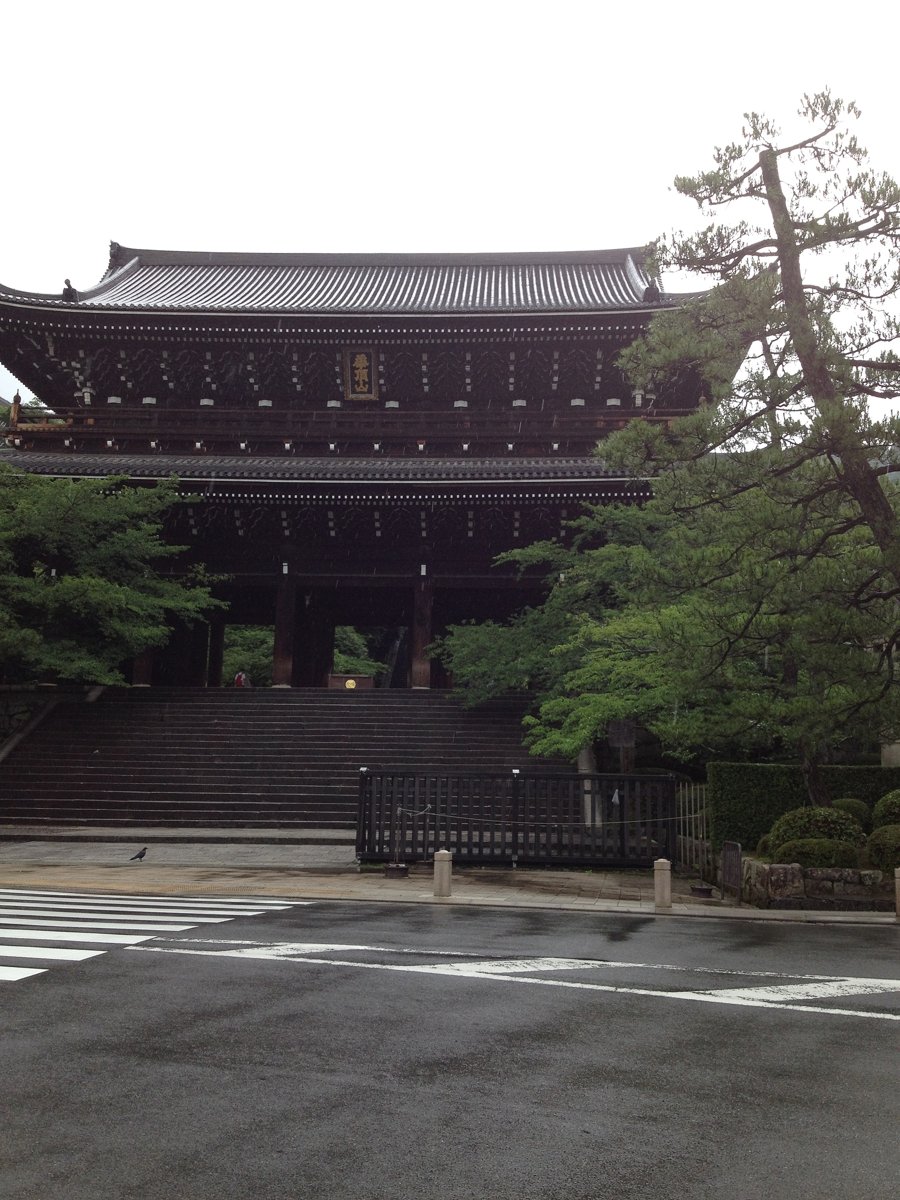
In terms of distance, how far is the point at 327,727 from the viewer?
23.2 meters

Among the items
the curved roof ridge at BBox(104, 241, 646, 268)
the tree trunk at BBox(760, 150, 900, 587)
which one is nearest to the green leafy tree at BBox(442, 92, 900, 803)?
the tree trunk at BBox(760, 150, 900, 587)

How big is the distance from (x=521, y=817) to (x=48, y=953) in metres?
9.47

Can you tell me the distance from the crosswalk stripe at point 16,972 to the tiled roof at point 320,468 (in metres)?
18.8

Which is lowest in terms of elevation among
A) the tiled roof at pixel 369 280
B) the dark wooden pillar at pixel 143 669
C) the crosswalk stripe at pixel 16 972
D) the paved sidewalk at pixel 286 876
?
the paved sidewalk at pixel 286 876

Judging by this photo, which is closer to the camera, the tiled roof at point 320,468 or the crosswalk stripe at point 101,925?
the crosswalk stripe at point 101,925

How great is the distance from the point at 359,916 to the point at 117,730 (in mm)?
14169

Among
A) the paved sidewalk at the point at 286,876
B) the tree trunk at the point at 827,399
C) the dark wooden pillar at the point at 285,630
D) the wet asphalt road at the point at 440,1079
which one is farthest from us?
the dark wooden pillar at the point at 285,630

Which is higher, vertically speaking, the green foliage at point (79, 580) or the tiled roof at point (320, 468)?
the tiled roof at point (320, 468)

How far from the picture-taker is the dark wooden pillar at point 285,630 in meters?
26.3

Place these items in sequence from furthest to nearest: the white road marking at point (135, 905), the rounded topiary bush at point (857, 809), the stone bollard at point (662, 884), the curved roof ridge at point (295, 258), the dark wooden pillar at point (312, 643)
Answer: the curved roof ridge at point (295, 258), the dark wooden pillar at point (312, 643), the rounded topiary bush at point (857, 809), the stone bollard at point (662, 884), the white road marking at point (135, 905)

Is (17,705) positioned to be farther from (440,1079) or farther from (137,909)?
(440,1079)

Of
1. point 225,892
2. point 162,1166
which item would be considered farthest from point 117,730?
point 162,1166

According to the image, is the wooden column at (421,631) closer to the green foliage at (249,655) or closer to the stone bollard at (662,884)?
the stone bollard at (662,884)

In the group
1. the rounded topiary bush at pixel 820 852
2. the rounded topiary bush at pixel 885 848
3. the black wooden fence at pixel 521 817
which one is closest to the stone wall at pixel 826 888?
the rounded topiary bush at pixel 820 852
